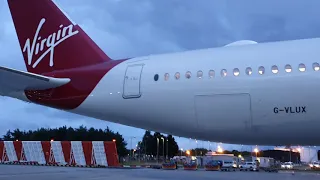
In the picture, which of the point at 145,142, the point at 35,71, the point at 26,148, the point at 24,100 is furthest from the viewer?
the point at 145,142

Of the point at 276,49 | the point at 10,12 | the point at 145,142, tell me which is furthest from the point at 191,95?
the point at 145,142

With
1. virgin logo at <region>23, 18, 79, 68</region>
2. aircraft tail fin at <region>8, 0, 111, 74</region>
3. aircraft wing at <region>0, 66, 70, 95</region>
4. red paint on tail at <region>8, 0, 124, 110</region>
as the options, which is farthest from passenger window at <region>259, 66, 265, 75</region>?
virgin logo at <region>23, 18, 79, 68</region>

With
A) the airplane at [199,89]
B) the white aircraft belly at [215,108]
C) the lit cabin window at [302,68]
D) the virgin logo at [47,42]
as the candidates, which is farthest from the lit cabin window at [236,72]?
the virgin logo at [47,42]

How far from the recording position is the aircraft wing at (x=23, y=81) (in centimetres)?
995

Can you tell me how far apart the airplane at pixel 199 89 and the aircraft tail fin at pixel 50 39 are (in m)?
0.06

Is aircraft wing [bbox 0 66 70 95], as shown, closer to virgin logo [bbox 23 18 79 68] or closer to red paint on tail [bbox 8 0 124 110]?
red paint on tail [bbox 8 0 124 110]

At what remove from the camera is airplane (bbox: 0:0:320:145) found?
871 cm

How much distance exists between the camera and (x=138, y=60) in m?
11.0

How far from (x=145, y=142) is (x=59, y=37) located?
340 ft

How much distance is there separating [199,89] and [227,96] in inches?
28.9

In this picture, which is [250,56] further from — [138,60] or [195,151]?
[195,151]

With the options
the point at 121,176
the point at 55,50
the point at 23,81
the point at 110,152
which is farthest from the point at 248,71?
the point at 110,152

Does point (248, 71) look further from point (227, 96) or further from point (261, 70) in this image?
point (227, 96)

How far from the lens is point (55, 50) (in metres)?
12.6
